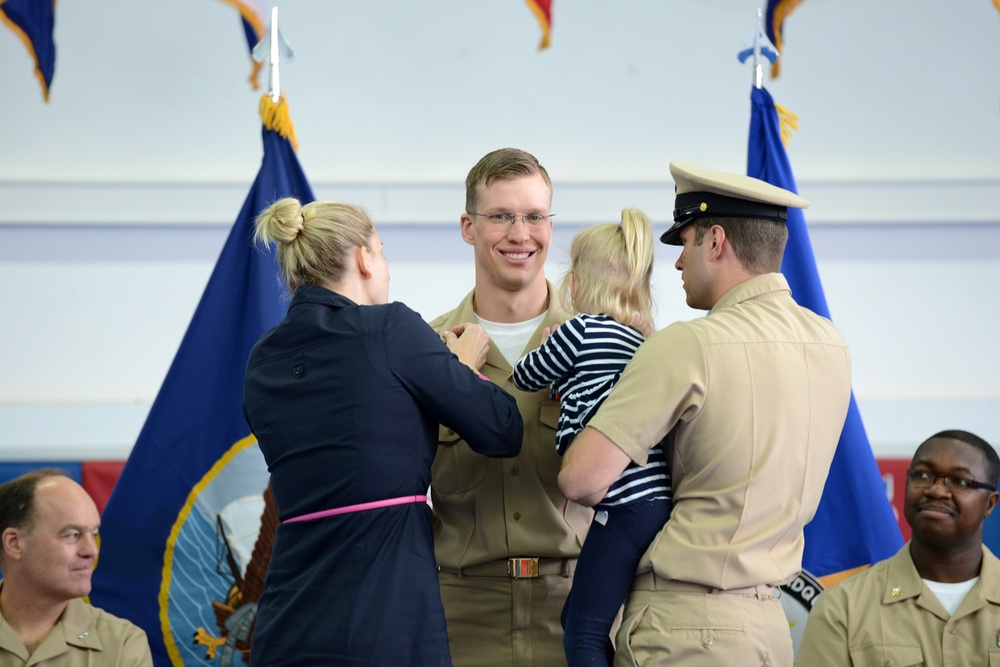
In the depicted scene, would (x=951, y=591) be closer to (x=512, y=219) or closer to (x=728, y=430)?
(x=728, y=430)

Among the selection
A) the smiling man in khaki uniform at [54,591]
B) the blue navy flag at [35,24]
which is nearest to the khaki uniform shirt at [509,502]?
the smiling man in khaki uniform at [54,591]

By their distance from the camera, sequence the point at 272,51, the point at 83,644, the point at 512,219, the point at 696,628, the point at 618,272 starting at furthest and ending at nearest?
the point at 272,51
the point at 83,644
the point at 512,219
the point at 618,272
the point at 696,628

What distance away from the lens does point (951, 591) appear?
262 cm

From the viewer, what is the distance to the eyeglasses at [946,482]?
2635 mm

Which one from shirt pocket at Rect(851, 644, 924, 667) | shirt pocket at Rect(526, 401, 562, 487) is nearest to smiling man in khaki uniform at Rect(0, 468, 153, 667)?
shirt pocket at Rect(526, 401, 562, 487)

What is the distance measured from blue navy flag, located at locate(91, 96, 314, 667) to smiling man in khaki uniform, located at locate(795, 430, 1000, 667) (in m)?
1.57

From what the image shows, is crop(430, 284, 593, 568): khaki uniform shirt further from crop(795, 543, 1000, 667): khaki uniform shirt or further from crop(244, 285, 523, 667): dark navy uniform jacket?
crop(795, 543, 1000, 667): khaki uniform shirt

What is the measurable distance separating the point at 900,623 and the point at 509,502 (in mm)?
1059

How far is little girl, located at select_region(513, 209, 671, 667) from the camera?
185 centimetres

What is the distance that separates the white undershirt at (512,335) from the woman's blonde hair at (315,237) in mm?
515

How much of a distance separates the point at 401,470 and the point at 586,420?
34 centimetres

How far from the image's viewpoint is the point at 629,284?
207 centimetres

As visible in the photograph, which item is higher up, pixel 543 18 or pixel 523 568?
pixel 543 18

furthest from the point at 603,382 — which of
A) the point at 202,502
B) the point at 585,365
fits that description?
the point at 202,502
